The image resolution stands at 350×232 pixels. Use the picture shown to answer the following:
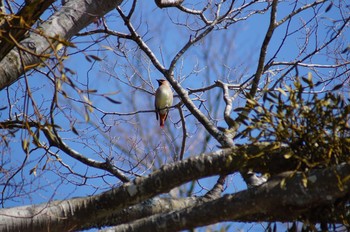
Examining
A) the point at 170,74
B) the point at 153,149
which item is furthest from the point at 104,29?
the point at 153,149

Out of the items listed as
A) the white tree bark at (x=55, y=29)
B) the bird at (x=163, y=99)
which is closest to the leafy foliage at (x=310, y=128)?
the white tree bark at (x=55, y=29)

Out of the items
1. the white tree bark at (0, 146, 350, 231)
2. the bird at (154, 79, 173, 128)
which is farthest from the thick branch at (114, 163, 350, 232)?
the bird at (154, 79, 173, 128)

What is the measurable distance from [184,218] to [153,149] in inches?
152

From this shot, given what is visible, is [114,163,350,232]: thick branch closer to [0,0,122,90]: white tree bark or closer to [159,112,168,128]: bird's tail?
[0,0,122,90]: white tree bark

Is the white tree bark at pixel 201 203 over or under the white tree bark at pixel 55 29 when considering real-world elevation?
under

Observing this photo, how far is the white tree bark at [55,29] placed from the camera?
8.30 feet

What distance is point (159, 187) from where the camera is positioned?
226 centimetres

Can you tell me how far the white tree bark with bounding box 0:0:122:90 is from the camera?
99.7 inches

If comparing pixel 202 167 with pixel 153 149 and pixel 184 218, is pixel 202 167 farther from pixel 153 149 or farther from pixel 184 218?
pixel 153 149

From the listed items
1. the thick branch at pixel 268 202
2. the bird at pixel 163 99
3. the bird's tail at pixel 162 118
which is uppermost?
the bird at pixel 163 99

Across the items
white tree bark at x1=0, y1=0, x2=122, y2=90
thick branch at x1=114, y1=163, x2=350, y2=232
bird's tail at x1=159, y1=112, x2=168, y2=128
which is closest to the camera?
thick branch at x1=114, y1=163, x2=350, y2=232

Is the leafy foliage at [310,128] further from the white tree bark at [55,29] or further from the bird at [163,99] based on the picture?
the bird at [163,99]

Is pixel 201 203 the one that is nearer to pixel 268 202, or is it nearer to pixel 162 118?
pixel 268 202

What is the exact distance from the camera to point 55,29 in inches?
108
